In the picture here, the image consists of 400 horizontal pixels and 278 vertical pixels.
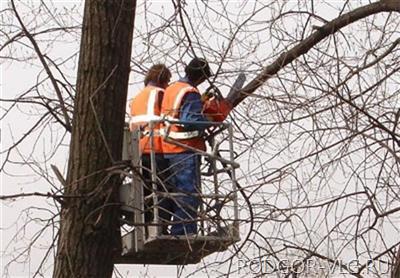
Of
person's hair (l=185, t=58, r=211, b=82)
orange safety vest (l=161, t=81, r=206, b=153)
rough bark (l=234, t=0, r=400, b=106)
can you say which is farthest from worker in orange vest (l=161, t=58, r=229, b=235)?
rough bark (l=234, t=0, r=400, b=106)

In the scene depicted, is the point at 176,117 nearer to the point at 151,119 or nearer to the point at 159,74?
the point at 151,119

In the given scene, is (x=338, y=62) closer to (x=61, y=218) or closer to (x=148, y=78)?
(x=148, y=78)

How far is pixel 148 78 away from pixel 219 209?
135 centimetres

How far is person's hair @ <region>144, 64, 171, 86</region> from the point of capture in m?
9.12

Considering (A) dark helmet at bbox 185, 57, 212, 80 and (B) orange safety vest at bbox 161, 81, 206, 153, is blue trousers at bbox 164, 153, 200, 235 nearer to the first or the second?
(B) orange safety vest at bbox 161, 81, 206, 153

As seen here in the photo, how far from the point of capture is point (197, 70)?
29.5 feet

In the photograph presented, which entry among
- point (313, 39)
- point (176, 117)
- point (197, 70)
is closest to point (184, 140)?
point (176, 117)

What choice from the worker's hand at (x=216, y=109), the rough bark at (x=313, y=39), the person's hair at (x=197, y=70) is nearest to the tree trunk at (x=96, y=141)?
the person's hair at (x=197, y=70)

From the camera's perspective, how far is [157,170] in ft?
28.6

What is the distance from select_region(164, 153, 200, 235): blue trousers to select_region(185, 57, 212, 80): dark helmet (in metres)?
Result: 0.64

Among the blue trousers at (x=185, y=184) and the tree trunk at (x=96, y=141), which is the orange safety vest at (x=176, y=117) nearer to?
the blue trousers at (x=185, y=184)

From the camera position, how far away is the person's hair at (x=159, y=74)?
912cm

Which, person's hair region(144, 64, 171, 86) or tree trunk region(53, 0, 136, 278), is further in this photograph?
person's hair region(144, 64, 171, 86)

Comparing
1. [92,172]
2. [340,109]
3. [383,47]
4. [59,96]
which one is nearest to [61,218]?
[92,172]
